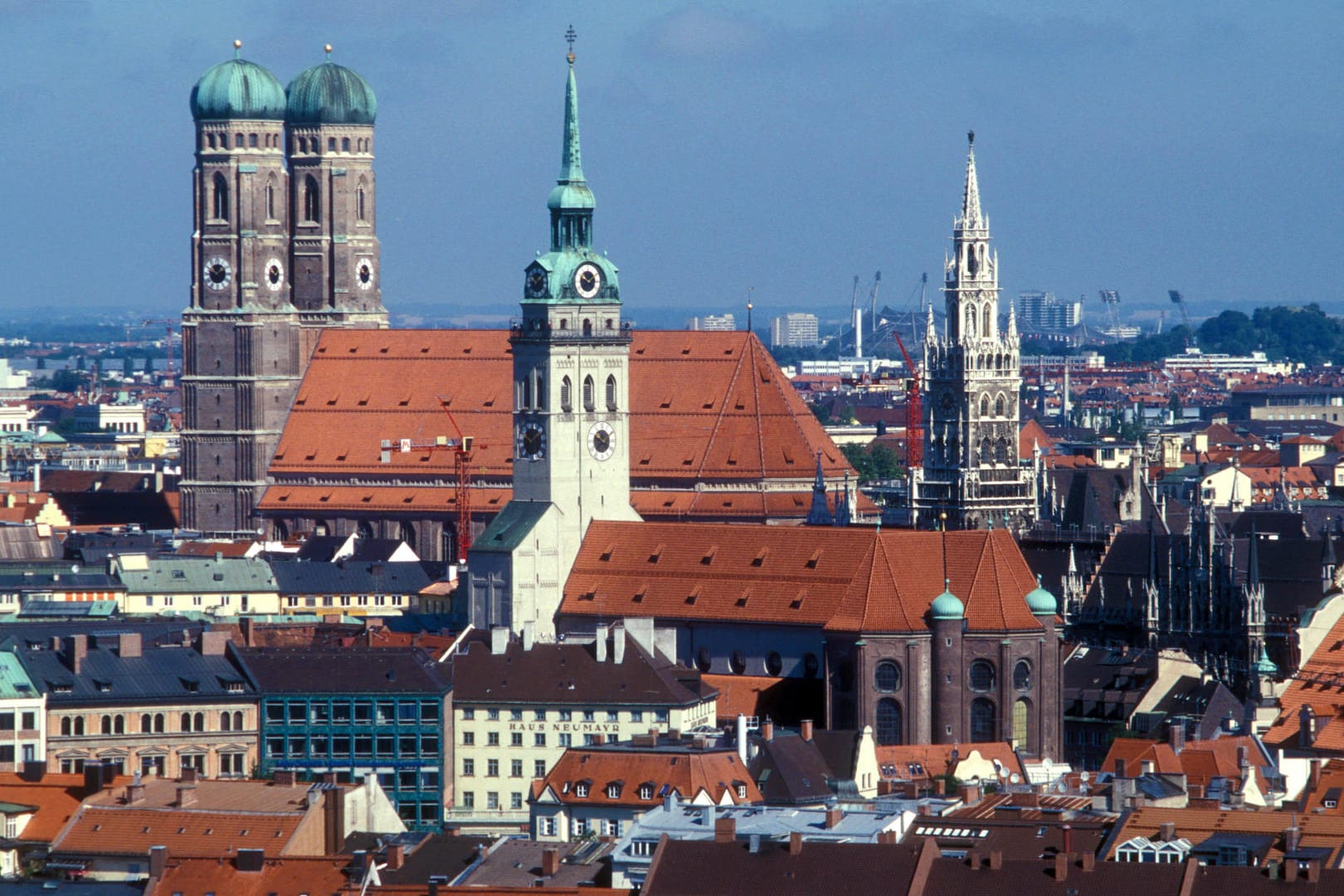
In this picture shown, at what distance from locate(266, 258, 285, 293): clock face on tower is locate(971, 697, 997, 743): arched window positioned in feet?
210

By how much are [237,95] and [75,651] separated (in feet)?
231

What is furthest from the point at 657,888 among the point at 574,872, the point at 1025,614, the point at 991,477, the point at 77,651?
the point at 991,477

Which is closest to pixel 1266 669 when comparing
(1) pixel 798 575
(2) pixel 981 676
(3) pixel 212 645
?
(2) pixel 981 676

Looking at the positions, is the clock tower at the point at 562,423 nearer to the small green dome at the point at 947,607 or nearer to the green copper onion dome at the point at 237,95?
the small green dome at the point at 947,607

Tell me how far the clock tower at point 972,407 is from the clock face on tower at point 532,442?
109 ft

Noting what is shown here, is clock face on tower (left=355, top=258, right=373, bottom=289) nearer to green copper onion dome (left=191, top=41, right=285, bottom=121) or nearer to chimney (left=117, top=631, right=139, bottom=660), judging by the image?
green copper onion dome (left=191, top=41, right=285, bottom=121)

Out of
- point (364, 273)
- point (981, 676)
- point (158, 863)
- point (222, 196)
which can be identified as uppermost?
point (222, 196)

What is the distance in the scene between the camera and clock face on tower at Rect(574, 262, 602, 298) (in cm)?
14112

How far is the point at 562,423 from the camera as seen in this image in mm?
140500

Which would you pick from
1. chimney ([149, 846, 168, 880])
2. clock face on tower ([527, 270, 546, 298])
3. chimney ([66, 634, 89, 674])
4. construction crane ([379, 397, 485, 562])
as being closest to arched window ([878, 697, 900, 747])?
clock face on tower ([527, 270, 546, 298])

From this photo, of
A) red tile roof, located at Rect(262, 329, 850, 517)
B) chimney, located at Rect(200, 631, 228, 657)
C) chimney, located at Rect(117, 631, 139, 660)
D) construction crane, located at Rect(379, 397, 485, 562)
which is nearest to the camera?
chimney, located at Rect(117, 631, 139, 660)

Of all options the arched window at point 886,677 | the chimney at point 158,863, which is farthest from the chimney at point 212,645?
the chimney at point 158,863

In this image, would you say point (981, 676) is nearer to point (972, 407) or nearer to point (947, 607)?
point (947, 607)

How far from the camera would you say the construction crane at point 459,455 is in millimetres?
171500
